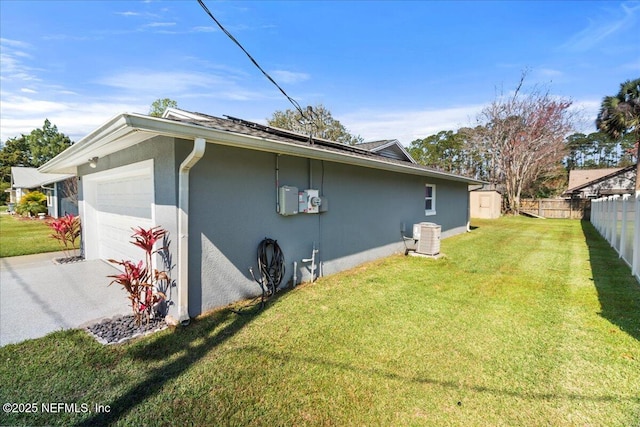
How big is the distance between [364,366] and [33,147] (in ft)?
194

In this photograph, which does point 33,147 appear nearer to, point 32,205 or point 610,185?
point 32,205

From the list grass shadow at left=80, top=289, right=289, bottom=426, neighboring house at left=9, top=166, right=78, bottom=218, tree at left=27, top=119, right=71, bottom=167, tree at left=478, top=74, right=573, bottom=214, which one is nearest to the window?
grass shadow at left=80, top=289, right=289, bottom=426

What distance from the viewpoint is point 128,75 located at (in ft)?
22.0

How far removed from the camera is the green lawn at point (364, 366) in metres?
2.16

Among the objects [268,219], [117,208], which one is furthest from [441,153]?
[117,208]

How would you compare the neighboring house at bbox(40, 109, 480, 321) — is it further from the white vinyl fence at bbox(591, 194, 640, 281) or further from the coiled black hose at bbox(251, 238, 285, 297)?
the white vinyl fence at bbox(591, 194, 640, 281)

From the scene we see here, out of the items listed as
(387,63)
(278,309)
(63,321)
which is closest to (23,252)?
(63,321)

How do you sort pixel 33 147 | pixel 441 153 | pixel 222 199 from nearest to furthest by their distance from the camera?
pixel 222 199, pixel 441 153, pixel 33 147

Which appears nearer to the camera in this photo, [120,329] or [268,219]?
[120,329]

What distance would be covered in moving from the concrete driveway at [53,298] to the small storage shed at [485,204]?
68.8 ft

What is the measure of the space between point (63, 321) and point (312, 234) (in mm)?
3772

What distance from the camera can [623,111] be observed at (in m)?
16.0

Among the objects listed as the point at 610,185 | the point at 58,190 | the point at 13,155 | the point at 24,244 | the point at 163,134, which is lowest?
the point at 24,244

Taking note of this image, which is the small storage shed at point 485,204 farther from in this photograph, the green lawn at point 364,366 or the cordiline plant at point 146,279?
the cordiline plant at point 146,279
